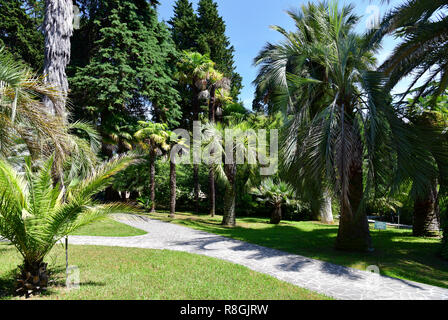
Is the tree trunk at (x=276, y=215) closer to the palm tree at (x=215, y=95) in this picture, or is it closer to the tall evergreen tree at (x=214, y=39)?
the palm tree at (x=215, y=95)

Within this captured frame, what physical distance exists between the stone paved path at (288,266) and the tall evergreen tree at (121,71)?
10.5 m

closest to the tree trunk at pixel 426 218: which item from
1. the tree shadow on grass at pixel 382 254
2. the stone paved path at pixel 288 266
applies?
the tree shadow on grass at pixel 382 254

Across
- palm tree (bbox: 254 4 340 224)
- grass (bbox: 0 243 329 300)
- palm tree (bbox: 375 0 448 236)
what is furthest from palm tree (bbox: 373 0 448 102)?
grass (bbox: 0 243 329 300)

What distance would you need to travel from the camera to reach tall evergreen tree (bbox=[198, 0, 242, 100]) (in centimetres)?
2677

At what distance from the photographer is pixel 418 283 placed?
5926 millimetres

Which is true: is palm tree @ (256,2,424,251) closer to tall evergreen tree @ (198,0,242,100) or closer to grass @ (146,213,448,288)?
grass @ (146,213,448,288)

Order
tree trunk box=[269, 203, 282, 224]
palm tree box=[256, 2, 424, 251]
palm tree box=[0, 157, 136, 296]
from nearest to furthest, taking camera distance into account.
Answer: palm tree box=[0, 157, 136, 296] → palm tree box=[256, 2, 424, 251] → tree trunk box=[269, 203, 282, 224]

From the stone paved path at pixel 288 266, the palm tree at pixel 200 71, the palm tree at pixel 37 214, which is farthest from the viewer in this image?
the palm tree at pixel 200 71

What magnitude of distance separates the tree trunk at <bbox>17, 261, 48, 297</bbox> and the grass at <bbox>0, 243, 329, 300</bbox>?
0.18 m

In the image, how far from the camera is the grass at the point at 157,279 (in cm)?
495

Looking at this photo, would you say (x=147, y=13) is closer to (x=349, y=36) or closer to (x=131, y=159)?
(x=349, y=36)

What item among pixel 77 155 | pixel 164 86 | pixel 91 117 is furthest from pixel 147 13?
pixel 77 155

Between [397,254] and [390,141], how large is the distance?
375 centimetres

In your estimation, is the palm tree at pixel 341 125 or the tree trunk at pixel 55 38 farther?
the tree trunk at pixel 55 38
